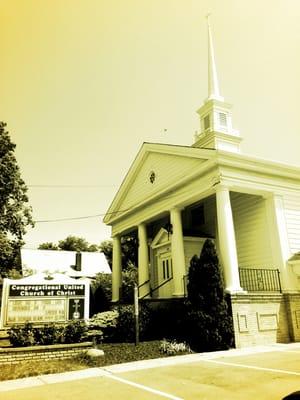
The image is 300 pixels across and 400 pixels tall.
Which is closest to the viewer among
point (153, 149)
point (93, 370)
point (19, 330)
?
point (93, 370)

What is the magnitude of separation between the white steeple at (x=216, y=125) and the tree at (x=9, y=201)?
12.3 metres

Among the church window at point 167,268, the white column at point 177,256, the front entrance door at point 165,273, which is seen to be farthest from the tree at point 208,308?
the church window at point 167,268

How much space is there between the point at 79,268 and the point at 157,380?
2767 centimetres

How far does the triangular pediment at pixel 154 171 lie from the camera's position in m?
15.3

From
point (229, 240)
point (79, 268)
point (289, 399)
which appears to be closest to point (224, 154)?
point (229, 240)

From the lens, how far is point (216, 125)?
19.4m

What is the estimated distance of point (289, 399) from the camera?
Answer: 127 inches

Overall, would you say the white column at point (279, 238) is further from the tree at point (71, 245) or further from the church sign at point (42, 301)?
the tree at point (71, 245)

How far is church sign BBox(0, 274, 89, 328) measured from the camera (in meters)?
10.3

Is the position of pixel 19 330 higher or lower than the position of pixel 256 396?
higher

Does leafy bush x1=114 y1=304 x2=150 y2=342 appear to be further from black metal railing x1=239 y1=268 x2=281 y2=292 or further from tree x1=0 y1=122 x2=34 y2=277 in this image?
tree x1=0 y1=122 x2=34 y2=277

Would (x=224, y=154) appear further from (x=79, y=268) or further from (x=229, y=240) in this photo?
(x=79, y=268)

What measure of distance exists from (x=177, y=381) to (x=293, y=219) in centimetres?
982

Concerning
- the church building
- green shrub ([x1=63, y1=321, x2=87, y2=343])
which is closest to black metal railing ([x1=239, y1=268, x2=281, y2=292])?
the church building
